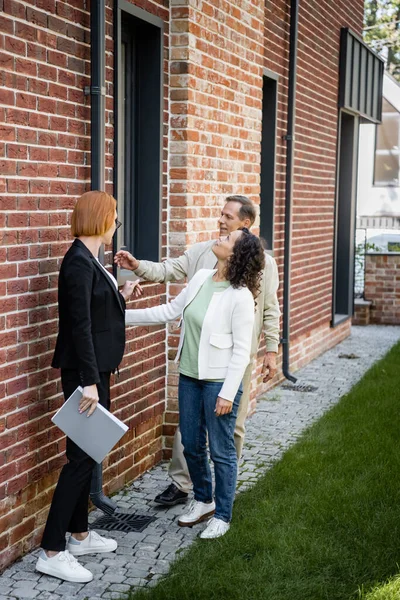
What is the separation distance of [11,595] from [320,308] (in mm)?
8257

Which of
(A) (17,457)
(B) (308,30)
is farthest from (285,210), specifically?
(A) (17,457)

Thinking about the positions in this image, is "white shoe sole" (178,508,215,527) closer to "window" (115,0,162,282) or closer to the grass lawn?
the grass lawn

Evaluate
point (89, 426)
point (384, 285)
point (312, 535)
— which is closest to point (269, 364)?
point (312, 535)

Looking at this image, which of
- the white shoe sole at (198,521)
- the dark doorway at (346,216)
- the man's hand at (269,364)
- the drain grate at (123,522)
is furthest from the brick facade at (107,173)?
the dark doorway at (346,216)

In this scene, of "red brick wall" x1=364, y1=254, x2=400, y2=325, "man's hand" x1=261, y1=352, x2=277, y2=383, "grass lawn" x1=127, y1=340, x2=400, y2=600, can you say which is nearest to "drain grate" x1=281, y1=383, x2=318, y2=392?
"grass lawn" x1=127, y1=340, x2=400, y2=600

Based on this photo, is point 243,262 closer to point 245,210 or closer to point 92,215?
point 245,210

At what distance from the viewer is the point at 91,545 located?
508 centimetres

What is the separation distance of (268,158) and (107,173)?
4158 millimetres

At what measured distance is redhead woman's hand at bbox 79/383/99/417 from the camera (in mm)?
4562

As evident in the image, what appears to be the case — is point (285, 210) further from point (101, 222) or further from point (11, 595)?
point (11, 595)

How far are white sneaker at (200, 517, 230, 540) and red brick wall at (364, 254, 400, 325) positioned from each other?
35.3 ft

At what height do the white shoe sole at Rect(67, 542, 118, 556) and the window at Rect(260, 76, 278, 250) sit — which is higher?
the window at Rect(260, 76, 278, 250)

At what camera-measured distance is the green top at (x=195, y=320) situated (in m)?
5.11

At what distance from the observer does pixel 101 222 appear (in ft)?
15.4
